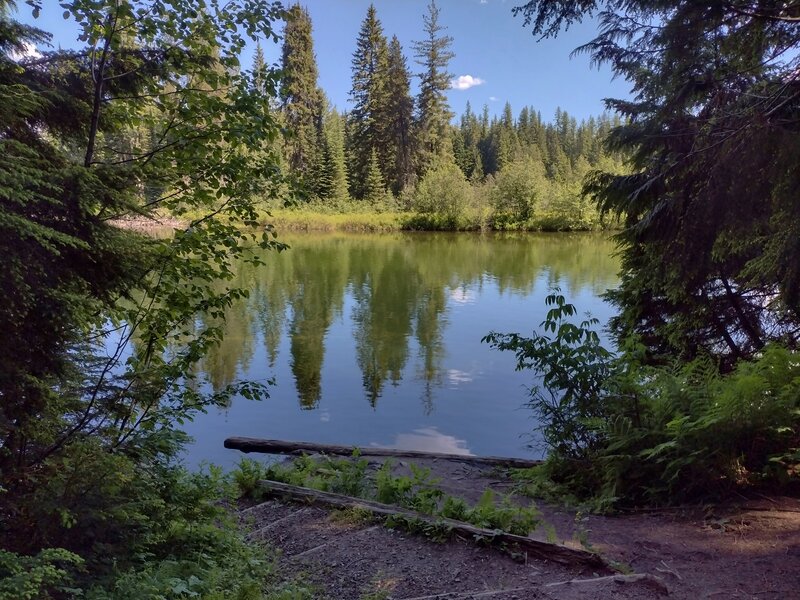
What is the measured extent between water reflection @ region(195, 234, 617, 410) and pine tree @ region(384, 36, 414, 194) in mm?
18638

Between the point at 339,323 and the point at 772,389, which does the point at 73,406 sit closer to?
the point at 772,389

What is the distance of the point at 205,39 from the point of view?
12.8 ft

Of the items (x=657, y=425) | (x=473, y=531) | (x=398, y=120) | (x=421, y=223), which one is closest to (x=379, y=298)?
(x=657, y=425)

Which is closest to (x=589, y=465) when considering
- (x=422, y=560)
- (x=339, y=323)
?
(x=422, y=560)

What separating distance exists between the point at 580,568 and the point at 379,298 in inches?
615

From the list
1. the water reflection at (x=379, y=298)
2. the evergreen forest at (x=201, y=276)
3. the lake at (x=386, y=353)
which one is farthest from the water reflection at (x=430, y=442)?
the evergreen forest at (x=201, y=276)

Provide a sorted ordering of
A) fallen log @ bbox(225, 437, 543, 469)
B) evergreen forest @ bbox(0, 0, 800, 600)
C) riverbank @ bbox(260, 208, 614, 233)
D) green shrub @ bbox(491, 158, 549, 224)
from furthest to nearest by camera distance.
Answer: green shrub @ bbox(491, 158, 549, 224)
riverbank @ bbox(260, 208, 614, 233)
fallen log @ bbox(225, 437, 543, 469)
evergreen forest @ bbox(0, 0, 800, 600)

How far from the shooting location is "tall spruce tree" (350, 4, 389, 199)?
52.8 metres

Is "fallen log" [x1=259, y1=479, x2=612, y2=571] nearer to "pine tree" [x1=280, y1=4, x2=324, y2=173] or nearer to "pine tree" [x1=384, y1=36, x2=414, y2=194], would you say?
"pine tree" [x1=280, y1=4, x2=324, y2=173]

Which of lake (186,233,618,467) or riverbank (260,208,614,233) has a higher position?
riverbank (260,208,614,233)

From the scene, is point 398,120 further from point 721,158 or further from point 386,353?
point 721,158

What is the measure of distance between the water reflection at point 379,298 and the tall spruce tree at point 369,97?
19.3m

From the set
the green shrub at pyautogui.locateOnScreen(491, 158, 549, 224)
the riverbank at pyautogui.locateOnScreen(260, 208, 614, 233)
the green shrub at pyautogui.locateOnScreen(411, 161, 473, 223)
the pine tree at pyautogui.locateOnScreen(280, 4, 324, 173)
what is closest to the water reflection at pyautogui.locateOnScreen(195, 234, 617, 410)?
the riverbank at pyautogui.locateOnScreen(260, 208, 614, 233)

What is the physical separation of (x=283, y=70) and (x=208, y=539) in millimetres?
3332
